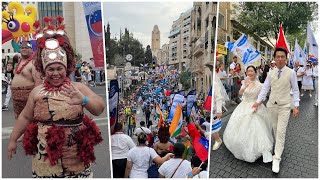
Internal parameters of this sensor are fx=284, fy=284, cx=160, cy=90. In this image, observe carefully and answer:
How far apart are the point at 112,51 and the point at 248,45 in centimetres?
527

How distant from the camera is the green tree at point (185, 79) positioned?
2.50 m

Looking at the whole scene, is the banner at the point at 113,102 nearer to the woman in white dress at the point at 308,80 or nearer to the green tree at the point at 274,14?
the woman in white dress at the point at 308,80

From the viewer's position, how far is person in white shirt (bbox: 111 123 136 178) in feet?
8.08

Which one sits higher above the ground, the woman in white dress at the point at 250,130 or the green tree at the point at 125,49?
the green tree at the point at 125,49

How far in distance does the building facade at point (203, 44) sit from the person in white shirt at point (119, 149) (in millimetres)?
758

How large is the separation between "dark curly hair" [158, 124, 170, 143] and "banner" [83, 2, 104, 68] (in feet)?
2.56

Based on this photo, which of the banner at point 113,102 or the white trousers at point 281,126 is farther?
the white trousers at point 281,126

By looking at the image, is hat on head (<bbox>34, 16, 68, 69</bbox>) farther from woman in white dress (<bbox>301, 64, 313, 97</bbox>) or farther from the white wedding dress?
woman in white dress (<bbox>301, 64, 313, 97</bbox>)

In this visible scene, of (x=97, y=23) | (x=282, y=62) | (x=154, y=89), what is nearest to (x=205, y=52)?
(x=154, y=89)

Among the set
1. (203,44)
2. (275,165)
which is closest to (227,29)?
(275,165)

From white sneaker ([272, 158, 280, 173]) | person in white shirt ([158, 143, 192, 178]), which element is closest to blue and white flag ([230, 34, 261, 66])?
white sneaker ([272, 158, 280, 173])

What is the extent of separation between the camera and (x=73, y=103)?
2246 mm

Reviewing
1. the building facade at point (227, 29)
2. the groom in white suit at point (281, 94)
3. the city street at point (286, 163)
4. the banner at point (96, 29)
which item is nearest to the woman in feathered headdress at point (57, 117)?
the banner at point (96, 29)

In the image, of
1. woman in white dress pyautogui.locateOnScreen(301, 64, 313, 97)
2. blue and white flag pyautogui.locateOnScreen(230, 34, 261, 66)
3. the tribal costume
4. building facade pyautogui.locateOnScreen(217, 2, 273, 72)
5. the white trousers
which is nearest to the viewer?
the tribal costume
